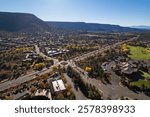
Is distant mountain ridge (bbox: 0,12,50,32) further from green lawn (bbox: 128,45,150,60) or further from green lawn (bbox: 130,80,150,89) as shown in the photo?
green lawn (bbox: 130,80,150,89)

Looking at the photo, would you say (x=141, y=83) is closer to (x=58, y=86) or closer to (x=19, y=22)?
A: (x=58, y=86)

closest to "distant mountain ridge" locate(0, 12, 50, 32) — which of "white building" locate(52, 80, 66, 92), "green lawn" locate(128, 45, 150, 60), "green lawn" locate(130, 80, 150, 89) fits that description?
"green lawn" locate(128, 45, 150, 60)

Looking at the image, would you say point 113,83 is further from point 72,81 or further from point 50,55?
point 50,55

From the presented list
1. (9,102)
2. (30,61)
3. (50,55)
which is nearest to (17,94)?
(9,102)

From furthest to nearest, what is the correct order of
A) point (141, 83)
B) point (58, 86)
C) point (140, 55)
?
point (140, 55) → point (141, 83) → point (58, 86)

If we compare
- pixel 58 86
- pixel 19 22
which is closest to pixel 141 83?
pixel 58 86

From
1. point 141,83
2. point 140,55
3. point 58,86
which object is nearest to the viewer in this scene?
point 58,86

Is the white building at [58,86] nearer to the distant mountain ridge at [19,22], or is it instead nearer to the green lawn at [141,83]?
the green lawn at [141,83]

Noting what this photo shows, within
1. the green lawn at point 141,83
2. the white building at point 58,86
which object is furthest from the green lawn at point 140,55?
the white building at point 58,86
